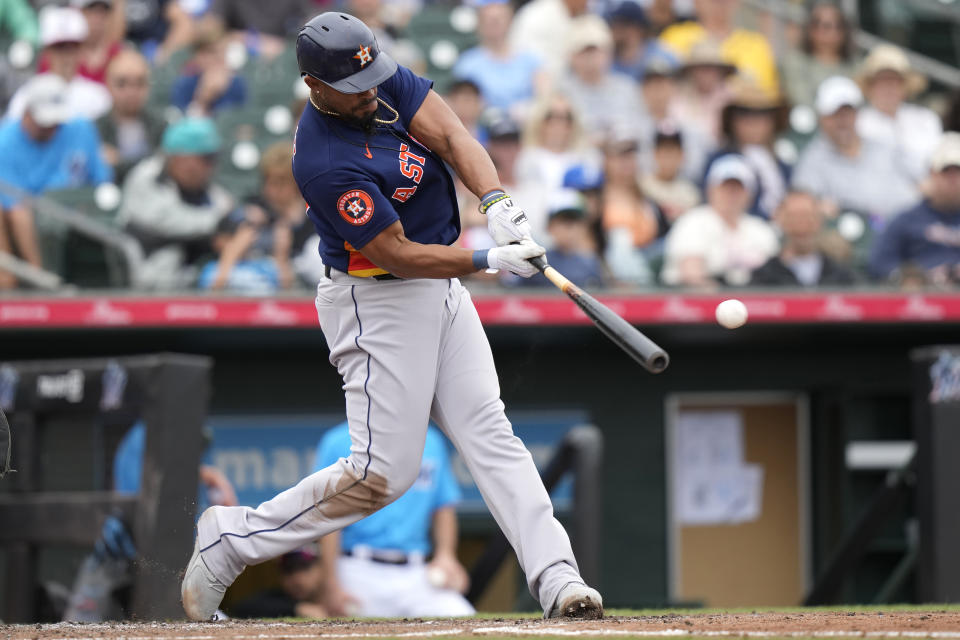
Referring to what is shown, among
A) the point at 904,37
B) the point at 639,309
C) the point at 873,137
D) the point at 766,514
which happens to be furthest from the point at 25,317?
the point at 904,37

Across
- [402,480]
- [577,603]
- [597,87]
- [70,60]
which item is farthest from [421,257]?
[70,60]

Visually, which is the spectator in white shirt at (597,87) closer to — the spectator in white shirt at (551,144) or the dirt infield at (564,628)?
the spectator in white shirt at (551,144)

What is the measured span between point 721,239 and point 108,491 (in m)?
3.79

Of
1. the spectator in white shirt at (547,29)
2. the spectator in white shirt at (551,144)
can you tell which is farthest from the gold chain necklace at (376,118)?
the spectator in white shirt at (547,29)

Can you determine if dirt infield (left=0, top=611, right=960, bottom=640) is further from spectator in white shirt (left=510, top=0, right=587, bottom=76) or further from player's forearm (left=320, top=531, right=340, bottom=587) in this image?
spectator in white shirt (left=510, top=0, right=587, bottom=76)

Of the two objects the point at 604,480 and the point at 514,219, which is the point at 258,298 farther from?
the point at 514,219

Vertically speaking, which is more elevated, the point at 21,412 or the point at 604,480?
the point at 21,412

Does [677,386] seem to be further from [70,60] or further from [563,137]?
[70,60]

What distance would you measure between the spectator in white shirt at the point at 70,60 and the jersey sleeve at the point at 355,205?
492 centimetres

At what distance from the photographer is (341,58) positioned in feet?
12.2

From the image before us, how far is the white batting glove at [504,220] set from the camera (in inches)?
155

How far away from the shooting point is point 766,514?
8.49m

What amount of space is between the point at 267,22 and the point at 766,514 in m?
4.79

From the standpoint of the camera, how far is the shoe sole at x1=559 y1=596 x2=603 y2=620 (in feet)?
12.7
